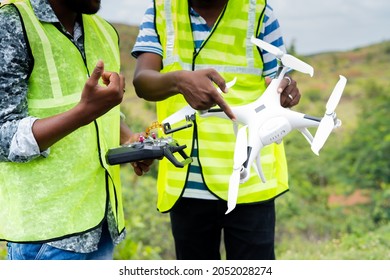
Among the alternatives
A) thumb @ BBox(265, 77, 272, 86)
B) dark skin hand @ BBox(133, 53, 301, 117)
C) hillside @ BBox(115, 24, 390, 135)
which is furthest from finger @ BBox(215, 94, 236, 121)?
hillside @ BBox(115, 24, 390, 135)

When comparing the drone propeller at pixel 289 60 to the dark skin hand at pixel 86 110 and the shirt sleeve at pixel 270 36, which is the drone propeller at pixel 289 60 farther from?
the dark skin hand at pixel 86 110

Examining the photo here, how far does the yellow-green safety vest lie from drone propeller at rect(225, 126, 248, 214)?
0.89 ft

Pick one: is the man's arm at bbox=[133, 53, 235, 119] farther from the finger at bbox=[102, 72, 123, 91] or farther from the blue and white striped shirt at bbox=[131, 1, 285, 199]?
the finger at bbox=[102, 72, 123, 91]

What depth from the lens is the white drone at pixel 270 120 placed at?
164cm

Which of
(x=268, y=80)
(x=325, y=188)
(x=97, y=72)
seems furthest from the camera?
(x=325, y=188)

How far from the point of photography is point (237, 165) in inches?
64.1

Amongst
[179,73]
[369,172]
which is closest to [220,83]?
[179,73]

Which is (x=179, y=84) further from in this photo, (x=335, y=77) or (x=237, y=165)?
(x=335, y=77)

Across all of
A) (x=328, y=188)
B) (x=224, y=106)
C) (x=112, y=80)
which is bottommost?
(x=328, y=188)

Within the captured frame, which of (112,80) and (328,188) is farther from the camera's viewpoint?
(328,188)

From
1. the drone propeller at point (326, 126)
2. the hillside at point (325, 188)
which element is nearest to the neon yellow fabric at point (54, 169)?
the drone propeller at point (326, 126)

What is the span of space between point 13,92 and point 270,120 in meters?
0.62

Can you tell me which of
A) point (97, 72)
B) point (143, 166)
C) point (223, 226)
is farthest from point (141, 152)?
point (223, 226)
